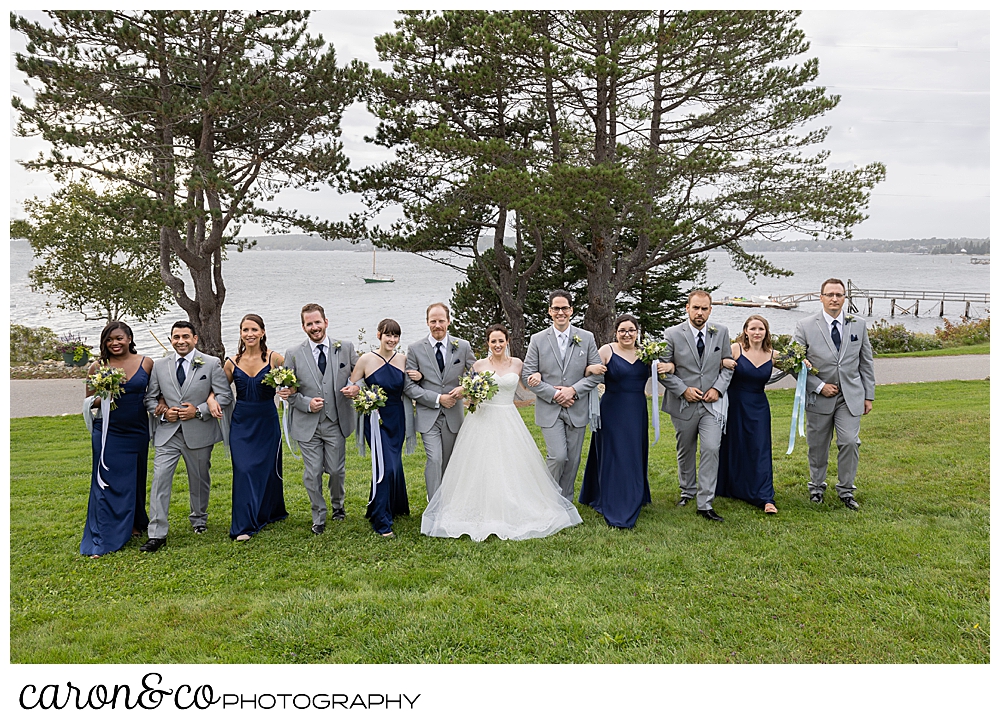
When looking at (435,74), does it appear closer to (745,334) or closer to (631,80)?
(631,80)

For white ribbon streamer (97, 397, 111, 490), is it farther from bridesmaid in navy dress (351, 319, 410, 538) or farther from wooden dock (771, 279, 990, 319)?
wooden dock (771, 279, 990, 319)

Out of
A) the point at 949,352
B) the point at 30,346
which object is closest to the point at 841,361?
the point at 949,352

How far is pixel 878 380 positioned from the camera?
1806 centimetres

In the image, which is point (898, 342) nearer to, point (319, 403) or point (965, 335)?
point (965, 335)

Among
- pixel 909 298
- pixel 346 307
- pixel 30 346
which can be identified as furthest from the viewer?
pixel 346 307

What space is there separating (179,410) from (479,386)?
2656mm

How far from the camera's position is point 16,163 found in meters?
16.9

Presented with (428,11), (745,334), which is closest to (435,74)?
(428,11)

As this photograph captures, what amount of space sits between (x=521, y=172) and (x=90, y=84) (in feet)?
29.7

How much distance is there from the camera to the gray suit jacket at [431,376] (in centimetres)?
698

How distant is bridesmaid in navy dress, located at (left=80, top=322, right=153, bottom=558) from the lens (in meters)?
6.44

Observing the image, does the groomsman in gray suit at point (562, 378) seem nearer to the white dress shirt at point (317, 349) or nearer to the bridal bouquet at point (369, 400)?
the bridal bouquet at point (369, 400)

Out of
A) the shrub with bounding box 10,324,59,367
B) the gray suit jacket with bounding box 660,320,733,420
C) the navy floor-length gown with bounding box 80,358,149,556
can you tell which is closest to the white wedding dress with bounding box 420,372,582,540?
the gray suit jacket with bounding box 660,320,733,420

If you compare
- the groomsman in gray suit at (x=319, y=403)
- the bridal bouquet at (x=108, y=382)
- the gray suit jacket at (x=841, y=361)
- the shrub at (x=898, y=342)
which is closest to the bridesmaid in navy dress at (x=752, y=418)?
the gray suit jacket at (x=841, y=361)
